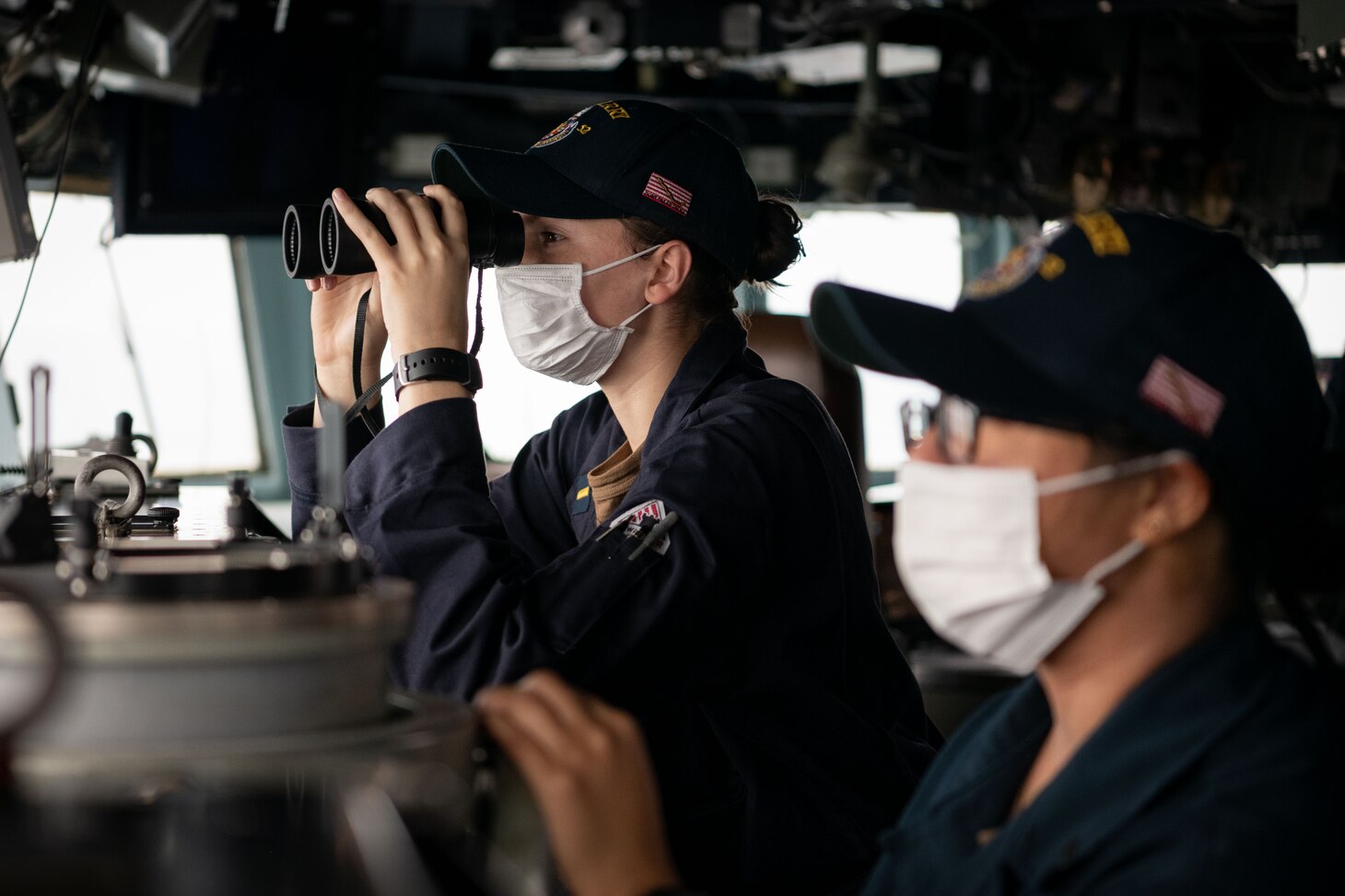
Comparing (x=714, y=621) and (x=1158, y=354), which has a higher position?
(x=1158, y=354)

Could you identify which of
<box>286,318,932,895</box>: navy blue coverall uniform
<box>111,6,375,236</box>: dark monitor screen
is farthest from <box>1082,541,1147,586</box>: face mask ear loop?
<box>111,6,375,236</box>: dark monitor screen

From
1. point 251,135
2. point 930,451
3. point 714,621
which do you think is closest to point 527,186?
point 714,621

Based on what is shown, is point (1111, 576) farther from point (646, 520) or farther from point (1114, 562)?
point (646, 520)

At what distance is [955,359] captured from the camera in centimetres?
91

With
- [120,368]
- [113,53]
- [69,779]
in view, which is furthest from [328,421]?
[120,368]

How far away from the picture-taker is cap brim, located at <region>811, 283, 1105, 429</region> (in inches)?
34.7

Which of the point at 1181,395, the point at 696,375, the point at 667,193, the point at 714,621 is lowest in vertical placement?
the point at 714,621

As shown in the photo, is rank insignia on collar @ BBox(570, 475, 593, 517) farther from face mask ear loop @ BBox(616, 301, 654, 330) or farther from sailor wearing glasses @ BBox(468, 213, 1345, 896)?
sailor wearing glasses @ BBox(468, 213, 1345, 896)

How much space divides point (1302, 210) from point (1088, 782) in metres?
6.37

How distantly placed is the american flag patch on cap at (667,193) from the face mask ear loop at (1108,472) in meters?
0.85

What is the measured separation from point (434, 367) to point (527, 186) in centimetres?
32

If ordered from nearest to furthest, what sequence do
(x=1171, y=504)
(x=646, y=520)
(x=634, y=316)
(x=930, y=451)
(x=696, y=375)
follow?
(x=1171, y=504) < (x=930, y=451) < (x=646, y=520) < (x=696, y=375) < (x=634, y=316)

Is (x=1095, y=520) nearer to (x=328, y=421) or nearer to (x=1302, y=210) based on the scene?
(x=328, y=421)

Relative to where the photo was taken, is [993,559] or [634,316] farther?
[634,316]
